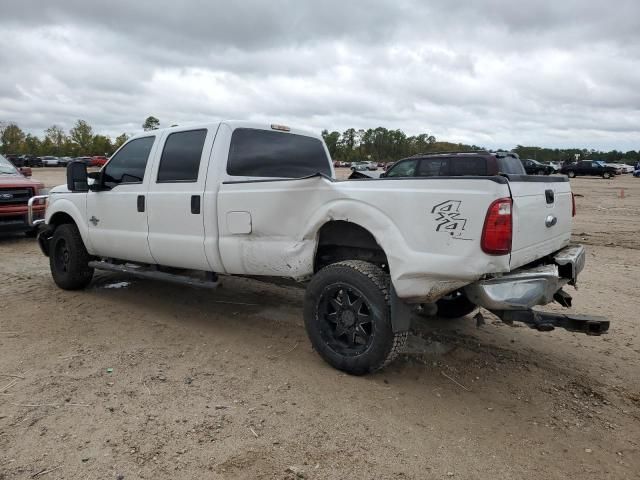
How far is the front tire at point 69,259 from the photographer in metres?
5.98

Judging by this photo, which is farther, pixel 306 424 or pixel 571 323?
pixel 571 323

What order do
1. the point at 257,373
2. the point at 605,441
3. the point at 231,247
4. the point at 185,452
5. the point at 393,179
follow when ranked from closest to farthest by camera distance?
the point at 185,452
the point at 605,441
the point at 393,179
the point at 257,373
the point at 231,247

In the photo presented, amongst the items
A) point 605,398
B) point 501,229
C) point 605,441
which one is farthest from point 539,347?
point 501,229

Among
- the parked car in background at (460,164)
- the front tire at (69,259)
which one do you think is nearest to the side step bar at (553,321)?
the front tire at (69,259)

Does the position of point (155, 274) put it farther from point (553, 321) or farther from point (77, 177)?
point (553, 321)

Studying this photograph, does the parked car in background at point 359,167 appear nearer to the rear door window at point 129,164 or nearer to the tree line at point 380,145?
the rear door window at point 129,164

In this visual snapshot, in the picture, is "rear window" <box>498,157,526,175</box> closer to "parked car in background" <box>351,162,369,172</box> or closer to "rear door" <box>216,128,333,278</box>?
"parked car in background" <box>351,162,369,172</box>

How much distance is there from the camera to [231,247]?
432 centimetres

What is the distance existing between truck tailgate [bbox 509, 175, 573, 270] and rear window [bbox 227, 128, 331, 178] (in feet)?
7.50

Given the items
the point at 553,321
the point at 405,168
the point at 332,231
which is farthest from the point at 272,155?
the point at 405,168

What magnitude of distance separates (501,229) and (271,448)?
1.87 m

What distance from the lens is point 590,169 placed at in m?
42.1

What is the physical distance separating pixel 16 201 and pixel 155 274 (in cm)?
632

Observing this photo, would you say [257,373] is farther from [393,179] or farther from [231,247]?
[393,179]
